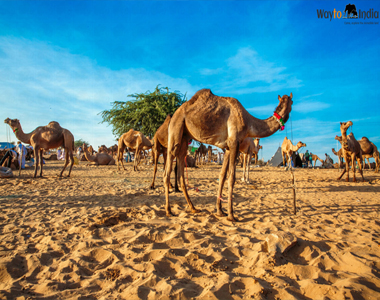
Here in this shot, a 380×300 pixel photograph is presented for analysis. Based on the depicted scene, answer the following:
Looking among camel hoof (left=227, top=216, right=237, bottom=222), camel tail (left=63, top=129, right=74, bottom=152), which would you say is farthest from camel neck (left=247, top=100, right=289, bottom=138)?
camel tail (left=63, top=129, right=74, bottom=152)

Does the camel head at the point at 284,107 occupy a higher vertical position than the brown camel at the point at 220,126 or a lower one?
higher

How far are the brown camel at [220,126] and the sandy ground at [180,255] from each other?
0.98m

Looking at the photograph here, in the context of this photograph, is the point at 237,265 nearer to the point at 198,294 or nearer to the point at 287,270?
the point at 287,270

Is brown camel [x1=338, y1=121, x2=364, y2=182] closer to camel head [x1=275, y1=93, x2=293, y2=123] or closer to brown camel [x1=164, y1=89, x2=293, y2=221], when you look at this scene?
camel head [x1=275, y1=93, x2=293, y2=123]

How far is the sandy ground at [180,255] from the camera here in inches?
80.7

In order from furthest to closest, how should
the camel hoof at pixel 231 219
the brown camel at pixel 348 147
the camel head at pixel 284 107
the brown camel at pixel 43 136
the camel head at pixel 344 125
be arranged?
the brown camel at pixel 43 136, the brown camel at pixel 348 147, the camel head at pixel 344 125, the camel head at pixel 284 107, the camel hoof at pixel 231 219

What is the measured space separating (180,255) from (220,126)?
2.65m

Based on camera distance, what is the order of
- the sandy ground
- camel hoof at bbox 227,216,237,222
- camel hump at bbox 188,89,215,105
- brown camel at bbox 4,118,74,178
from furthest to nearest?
brown camel at bbox 4,118,74,178 → camel hump at bbox 188,89,215,105 → camel hoof at bbox 227,216,237,222 → the sandy ground

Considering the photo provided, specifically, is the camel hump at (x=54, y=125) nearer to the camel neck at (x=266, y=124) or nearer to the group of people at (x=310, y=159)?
the camel neck at (x=266, y=124)

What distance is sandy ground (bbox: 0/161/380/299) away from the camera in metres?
2.05

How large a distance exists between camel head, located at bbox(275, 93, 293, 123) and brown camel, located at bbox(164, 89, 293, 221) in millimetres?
95

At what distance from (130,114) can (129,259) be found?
26.2m

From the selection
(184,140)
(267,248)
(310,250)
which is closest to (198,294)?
(267,248)

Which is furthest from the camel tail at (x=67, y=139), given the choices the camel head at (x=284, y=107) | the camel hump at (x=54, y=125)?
the camel head at (x=284, y=107)
